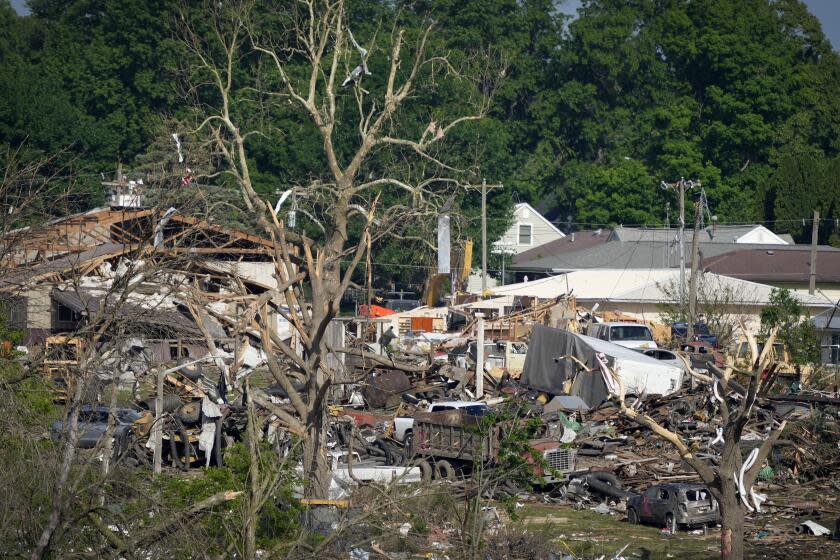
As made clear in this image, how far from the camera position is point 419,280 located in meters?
63.8

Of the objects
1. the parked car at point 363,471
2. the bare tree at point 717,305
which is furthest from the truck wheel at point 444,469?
the bare tree at point 717,305

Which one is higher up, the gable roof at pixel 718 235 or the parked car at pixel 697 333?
the gable roof at pixel 718 235

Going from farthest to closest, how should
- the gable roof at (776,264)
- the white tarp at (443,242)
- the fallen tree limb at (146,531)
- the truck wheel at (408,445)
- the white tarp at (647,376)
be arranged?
1. the gable roof at (776,264)
2. the white tarp at (647,376)
3. the truck wheel at (408,445)
4. the white tarp at (443,242)
5. the fallen tree limb at (146,531)

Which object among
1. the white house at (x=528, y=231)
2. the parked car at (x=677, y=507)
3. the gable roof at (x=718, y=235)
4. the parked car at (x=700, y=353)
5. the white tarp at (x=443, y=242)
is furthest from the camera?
the white house at (x=528, y=231)

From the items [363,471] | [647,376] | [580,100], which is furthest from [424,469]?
[580,100]

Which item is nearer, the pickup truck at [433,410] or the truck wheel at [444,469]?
the truck wheel at [444,469]

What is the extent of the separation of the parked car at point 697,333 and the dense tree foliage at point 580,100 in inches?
759

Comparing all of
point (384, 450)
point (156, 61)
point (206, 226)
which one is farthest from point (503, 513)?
point (156, 61)

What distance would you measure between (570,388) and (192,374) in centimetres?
1011

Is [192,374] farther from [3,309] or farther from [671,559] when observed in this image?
[671,559]

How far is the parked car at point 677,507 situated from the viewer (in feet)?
66.9

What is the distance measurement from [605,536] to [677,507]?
1.44m

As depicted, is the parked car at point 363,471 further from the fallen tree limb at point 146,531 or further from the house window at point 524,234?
the house window at point 524,234

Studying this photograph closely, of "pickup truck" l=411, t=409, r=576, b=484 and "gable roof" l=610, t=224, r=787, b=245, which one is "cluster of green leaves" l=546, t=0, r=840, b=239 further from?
"pickup truck" l=411, t=409, r=576, b=484
